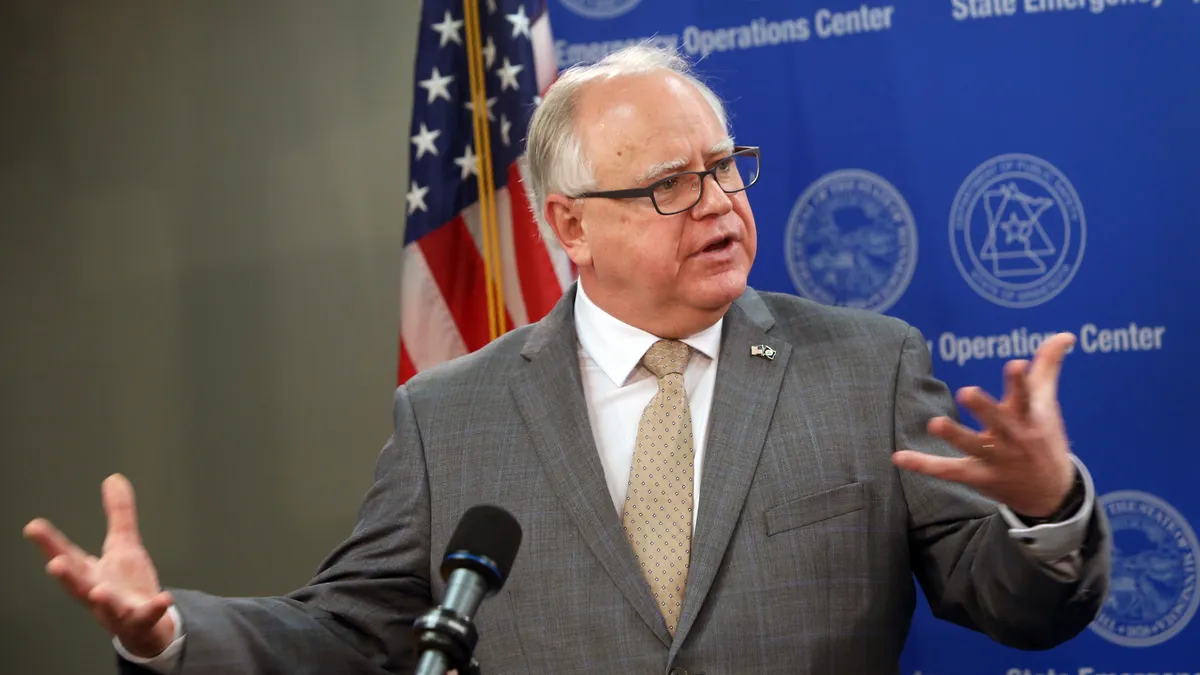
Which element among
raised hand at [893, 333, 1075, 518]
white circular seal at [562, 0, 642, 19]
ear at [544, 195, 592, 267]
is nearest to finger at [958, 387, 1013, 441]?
raised hand at [893, 333, 1075, 518]

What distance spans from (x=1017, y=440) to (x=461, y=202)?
6.34 ft

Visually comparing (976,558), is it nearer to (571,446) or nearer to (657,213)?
(571,446)

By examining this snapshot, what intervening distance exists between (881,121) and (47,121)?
276 centimetres

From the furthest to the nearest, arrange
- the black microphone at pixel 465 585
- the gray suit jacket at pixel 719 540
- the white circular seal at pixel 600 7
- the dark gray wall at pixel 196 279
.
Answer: the dark gray wall at pixel 196 279 < the white circular seal at pixel 600 7 < the gray suit jacket at pixel 719 540 < the black microphone at pixel 465 585

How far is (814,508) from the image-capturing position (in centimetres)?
203

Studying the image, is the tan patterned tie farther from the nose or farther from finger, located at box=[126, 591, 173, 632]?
finger, located at box=[126, 591, 173, 632]

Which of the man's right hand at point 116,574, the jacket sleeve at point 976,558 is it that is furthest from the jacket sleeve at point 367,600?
the jacket sleeve at point 976,558

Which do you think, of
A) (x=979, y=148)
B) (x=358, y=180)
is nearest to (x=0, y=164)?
(x=358, y=180)

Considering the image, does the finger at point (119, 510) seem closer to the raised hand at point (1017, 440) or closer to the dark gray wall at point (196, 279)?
the raised hand at point (1017, 440)

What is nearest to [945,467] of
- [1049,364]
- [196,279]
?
[1049,364]

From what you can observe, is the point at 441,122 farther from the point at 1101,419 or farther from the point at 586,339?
the point at 1101,419

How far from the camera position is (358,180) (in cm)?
375

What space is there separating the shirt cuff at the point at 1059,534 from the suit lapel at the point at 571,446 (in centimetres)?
60

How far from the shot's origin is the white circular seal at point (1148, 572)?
2.75 meters
